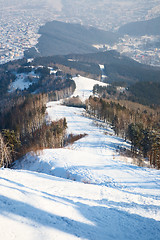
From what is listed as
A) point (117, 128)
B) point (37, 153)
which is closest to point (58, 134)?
point (37, 153)

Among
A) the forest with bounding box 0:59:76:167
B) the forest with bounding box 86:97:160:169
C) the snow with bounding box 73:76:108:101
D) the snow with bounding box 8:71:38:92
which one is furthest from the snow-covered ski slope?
the snow with bounding box 8:71:38:92

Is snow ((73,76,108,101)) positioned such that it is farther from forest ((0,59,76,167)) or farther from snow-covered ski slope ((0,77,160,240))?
snow-covered ski slope ((0,77,160,240))

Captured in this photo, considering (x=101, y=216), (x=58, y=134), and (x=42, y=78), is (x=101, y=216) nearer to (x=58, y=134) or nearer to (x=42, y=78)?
(x=58, y=134)

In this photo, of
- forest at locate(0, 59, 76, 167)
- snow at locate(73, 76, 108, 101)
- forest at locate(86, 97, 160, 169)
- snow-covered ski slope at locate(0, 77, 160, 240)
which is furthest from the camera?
snow at locate(73, 76, 108, 101)

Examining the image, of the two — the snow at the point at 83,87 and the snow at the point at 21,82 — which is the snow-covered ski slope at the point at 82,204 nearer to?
the snow at the point at 83,87

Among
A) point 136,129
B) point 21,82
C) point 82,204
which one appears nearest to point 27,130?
point 136,129

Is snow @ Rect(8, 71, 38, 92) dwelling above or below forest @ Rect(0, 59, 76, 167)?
above

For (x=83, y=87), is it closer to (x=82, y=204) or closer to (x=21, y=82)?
(x=21, y=82)

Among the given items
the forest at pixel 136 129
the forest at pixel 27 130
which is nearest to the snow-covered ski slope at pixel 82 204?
the forest at pixel 27 130
